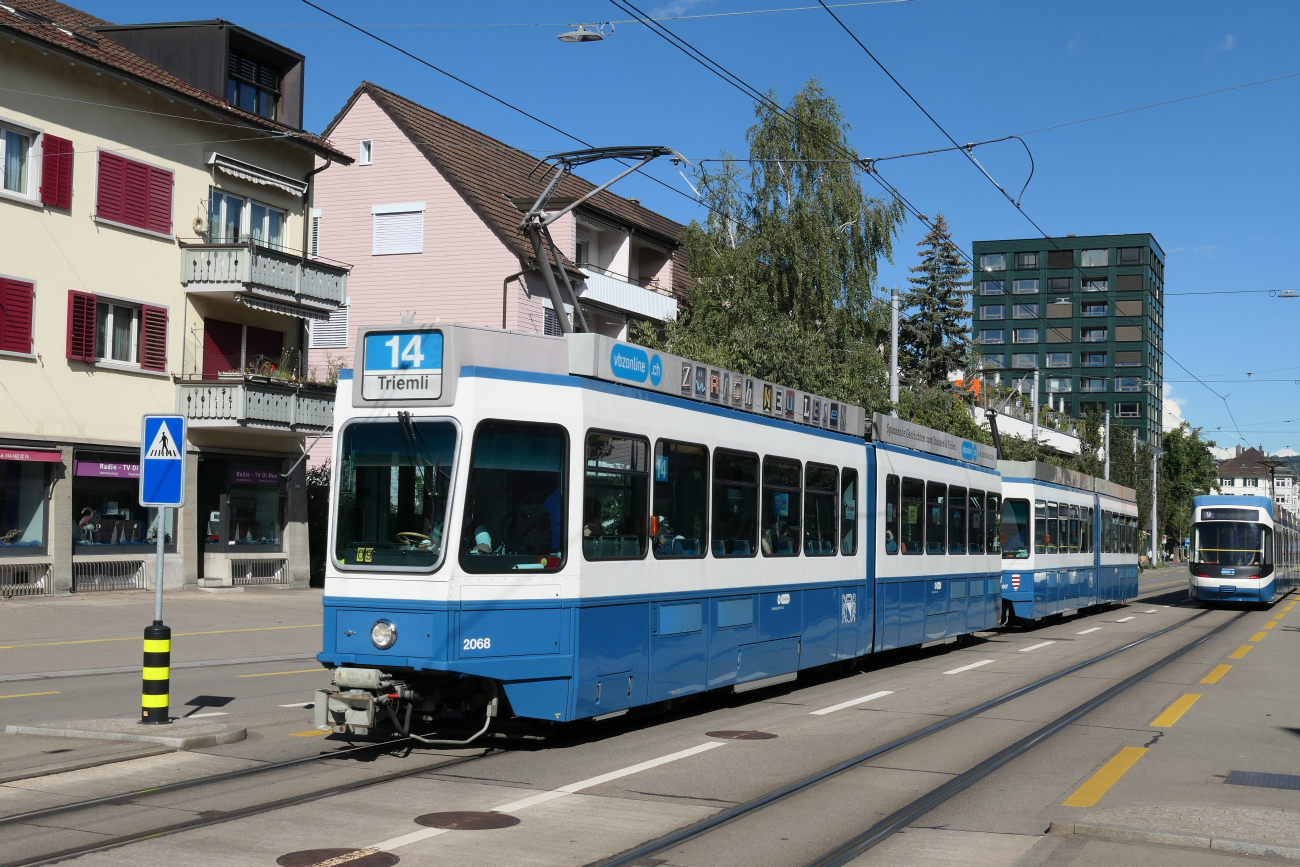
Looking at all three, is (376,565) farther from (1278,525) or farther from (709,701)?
(1278,525)

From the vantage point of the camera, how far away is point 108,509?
2666 cm

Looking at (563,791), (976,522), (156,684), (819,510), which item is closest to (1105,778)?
(563,791)

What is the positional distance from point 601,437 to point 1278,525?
3824cm

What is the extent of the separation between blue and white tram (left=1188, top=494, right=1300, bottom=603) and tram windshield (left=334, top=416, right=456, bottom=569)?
32.8m

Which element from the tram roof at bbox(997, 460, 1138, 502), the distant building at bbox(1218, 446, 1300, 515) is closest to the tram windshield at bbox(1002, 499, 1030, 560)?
the tram roof at bbox(997, 460, 1138, 502)

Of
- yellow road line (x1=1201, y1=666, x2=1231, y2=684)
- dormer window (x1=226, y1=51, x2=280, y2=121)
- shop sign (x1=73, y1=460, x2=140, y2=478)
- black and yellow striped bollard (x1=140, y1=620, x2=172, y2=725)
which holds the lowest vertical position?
yellow road line (x1=1201, y1=666, x2=1231, y2=684)

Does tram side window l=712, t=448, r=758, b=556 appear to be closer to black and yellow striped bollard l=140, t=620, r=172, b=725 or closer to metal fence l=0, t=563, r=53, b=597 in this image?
black and yellow striped bollard l=140, t=620, r=172, b=725

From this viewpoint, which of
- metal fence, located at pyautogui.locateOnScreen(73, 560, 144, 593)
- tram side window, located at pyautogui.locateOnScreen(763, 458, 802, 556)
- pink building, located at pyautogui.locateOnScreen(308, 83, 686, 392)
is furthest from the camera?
pink building, located at pyautogui.locateOnScreen(308, 83, 686, 392)

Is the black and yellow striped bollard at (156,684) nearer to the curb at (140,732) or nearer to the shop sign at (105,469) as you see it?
the curb at (140,732)

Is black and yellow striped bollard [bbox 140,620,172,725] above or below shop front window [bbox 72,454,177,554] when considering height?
below

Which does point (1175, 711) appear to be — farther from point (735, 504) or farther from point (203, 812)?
point (203, 812)

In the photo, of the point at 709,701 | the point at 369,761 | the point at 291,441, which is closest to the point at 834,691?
the point at 709,701

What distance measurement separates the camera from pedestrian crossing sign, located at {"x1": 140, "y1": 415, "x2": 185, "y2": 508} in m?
10.9

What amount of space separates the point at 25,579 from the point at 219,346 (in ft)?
23.7
